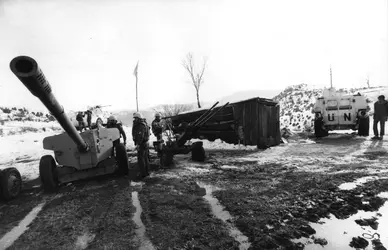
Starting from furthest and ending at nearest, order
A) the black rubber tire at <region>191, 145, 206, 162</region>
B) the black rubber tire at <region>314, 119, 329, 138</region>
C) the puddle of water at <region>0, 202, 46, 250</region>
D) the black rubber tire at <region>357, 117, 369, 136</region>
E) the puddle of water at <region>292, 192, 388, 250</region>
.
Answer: the black rubber tire at <region>314, 119, 329, 138</region>, the black rubber tire at <region>357, 117, 369, 136</region>, the black rubber tire at <region>191, 145, 206, 162</region>, the puddle of water at <region>0, 202, 46, 250</region>, the puddle of water at <region>292, 192, 388, 250</region>

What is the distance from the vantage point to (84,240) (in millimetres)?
2910

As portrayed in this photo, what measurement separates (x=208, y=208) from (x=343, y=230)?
161cm

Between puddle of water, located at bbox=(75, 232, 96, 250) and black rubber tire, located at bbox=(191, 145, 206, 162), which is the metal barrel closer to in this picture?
puddle of water, located at bbox=(75, 232, 96, 250)

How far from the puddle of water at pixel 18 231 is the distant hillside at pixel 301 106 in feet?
46.0

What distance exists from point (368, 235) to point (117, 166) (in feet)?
16.3

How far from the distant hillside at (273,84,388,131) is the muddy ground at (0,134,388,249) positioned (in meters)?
11.2

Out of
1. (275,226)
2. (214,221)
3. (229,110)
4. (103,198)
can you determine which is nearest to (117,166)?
(103,198)

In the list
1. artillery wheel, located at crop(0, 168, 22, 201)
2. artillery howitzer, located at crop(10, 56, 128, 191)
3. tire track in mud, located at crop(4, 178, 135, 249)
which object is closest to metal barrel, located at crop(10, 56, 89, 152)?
artillery howitzer, located at crop(10, 56, 128, 191)

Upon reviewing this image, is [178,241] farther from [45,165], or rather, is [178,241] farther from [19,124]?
[19,124]

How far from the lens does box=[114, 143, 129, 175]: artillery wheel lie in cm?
595

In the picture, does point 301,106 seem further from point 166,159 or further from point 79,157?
point 79,157

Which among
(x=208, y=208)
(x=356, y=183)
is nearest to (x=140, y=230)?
(x=208, y=208)

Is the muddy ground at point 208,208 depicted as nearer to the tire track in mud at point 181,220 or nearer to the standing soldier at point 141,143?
the tire track in mud at point 181,220

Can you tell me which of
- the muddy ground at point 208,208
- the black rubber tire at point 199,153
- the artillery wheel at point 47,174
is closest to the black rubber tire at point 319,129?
the muddy ground at point 208,208
